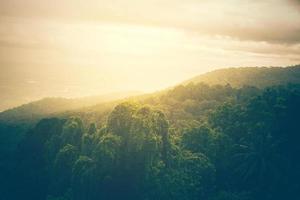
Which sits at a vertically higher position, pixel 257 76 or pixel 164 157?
pixel 257 76

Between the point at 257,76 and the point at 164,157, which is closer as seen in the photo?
the point at 164,157

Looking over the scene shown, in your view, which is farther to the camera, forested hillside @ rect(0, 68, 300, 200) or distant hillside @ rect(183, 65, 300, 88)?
distant hillside @ rect(183, 65, 300, 88)

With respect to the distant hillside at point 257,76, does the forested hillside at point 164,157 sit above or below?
below

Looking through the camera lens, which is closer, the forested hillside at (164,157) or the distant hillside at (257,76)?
the forested hillside at (164,157)

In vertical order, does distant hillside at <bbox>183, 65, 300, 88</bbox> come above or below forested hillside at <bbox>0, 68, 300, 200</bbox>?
above
